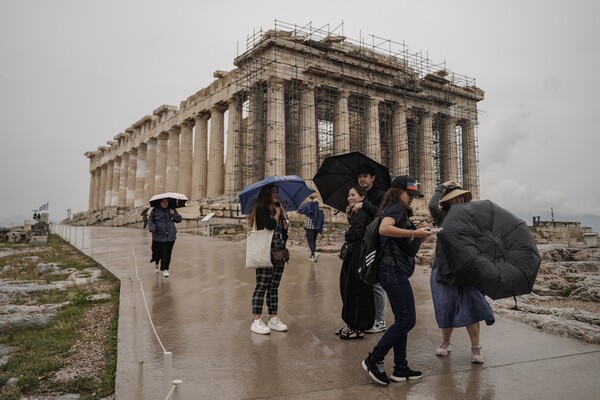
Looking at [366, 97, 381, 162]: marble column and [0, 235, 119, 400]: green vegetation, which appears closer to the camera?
[0, 235, 119, 400]: green vegetation

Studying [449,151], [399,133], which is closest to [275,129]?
[399,133]

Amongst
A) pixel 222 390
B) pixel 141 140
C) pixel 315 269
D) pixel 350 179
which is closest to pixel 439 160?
pixel 141 140

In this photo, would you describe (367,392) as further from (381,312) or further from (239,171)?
(239,171)

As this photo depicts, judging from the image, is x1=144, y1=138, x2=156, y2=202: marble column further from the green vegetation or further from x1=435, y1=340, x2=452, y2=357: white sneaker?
x1=435, y1=340, x2=452, y2=357: white sneaker

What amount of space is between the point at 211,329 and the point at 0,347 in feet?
7.95

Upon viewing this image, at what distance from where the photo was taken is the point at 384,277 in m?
4.26

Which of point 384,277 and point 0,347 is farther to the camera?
point 0,347

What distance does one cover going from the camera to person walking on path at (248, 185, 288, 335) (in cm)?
561

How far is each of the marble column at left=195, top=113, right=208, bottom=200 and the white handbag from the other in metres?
31.8

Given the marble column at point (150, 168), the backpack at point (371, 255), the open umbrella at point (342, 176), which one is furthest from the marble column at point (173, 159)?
the backpack at point (371, 255)

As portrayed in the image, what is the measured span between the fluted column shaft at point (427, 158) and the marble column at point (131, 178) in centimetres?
3119

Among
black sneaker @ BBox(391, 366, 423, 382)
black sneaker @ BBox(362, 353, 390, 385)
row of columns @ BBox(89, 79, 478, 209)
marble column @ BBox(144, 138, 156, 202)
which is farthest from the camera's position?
marble column @ BBox(144, 138, 156, 202)

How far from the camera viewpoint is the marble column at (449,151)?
42125 mm

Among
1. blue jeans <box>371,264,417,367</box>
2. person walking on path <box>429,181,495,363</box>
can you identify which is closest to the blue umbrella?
blue jeans <box>371,264,417,367</box>
